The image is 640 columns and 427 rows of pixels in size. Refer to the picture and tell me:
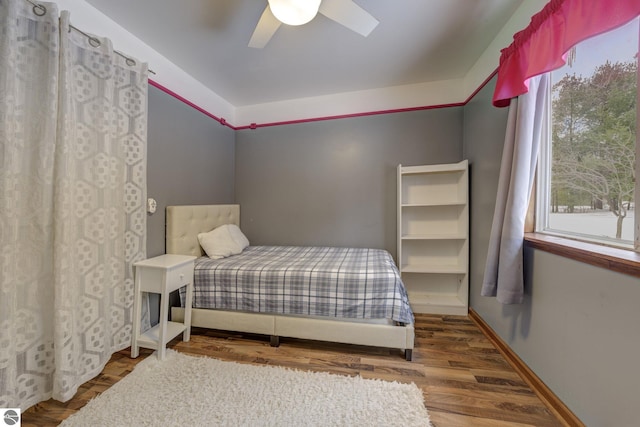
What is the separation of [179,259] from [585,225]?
2.74m

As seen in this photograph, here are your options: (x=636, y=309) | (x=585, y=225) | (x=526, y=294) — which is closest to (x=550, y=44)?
(x=585, y=225)

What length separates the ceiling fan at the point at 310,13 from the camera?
121 centimetres

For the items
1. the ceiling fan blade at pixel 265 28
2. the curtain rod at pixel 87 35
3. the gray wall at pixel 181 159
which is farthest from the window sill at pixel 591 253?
the curtain rod at pixel 87 35

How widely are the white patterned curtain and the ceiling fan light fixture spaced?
1202 millimetres

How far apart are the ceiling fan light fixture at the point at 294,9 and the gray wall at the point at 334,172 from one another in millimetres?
1537

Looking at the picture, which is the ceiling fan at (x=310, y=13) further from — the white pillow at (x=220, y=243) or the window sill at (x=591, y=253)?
the white pillow at (x=220, y=243)

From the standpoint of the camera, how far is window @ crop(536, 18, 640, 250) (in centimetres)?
103

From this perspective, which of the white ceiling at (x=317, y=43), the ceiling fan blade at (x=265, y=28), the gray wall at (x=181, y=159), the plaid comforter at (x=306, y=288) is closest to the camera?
the ceiling fan blade at (x=265, y=28)

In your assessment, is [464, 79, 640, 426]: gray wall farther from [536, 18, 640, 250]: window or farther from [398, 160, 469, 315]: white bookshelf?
[398, 160, 469, 315]: white bookshelf

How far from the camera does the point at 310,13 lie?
1259 millimetres

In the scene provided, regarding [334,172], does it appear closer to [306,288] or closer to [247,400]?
[306,288]

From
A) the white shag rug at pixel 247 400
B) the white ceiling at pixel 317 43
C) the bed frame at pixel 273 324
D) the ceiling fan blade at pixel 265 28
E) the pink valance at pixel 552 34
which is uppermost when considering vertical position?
the white ceiling at pixel 317 43

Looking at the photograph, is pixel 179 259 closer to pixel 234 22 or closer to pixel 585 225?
pixel 234 22

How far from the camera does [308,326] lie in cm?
174
